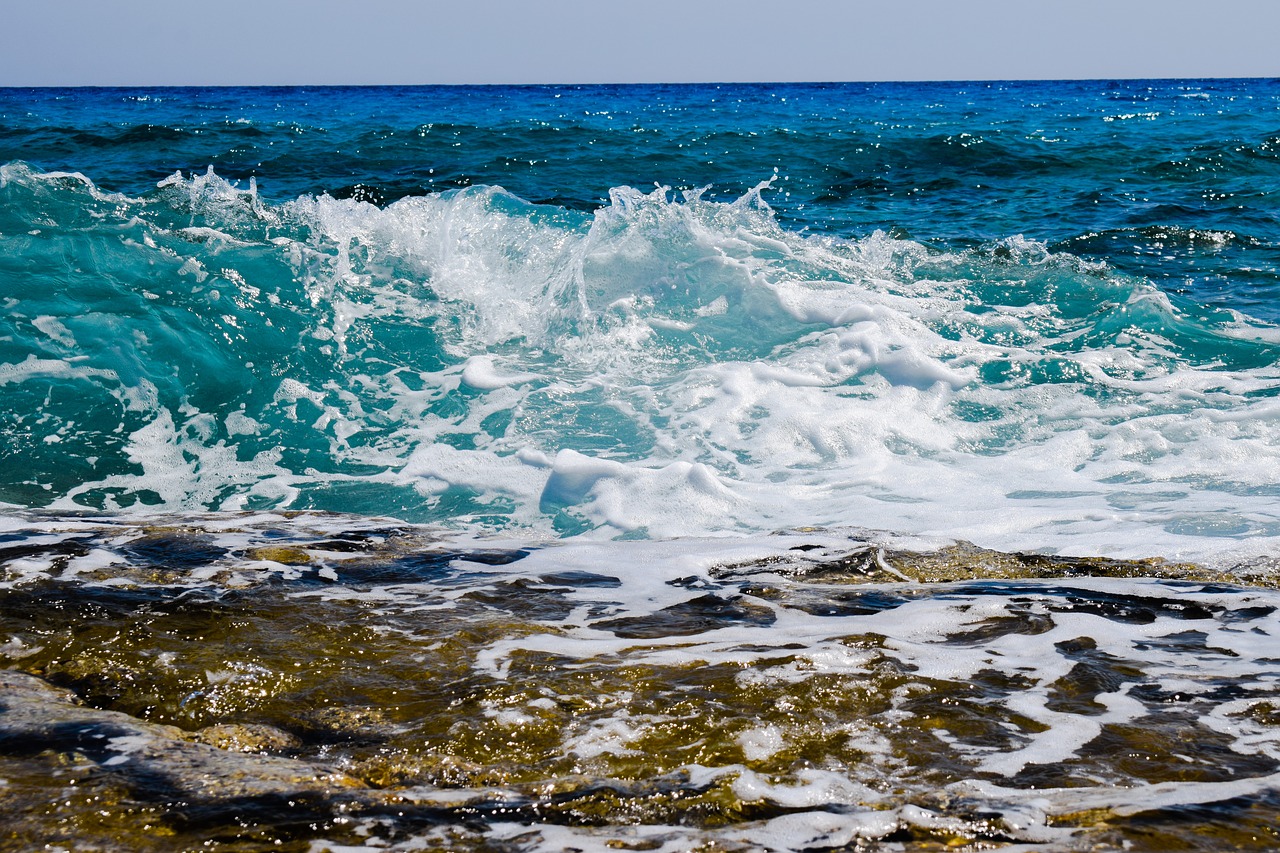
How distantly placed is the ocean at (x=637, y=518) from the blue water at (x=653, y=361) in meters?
0.04

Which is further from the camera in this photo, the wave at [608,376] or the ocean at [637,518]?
the wave at [608,376]

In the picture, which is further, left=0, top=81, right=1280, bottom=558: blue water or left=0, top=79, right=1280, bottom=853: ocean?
left=0, top=81, right=1280, bottom=558: blue water

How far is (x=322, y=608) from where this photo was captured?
8.29 ft

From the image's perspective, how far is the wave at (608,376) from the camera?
4.64 metres

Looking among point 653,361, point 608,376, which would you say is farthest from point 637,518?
point 653,361

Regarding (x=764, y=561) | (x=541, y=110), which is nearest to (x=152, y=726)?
(x=764, y=561)

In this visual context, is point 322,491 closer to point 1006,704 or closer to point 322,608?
point 322,608

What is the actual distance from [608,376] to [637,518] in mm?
2128

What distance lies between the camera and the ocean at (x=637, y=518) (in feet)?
5.41

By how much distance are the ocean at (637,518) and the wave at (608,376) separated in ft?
0.13

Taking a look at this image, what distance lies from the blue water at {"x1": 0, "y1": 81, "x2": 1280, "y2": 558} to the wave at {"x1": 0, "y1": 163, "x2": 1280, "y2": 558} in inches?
1.0

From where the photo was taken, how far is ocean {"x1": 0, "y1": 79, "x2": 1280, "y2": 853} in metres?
1.65

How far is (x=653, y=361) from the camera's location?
668cm

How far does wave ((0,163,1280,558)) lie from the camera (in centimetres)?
464
